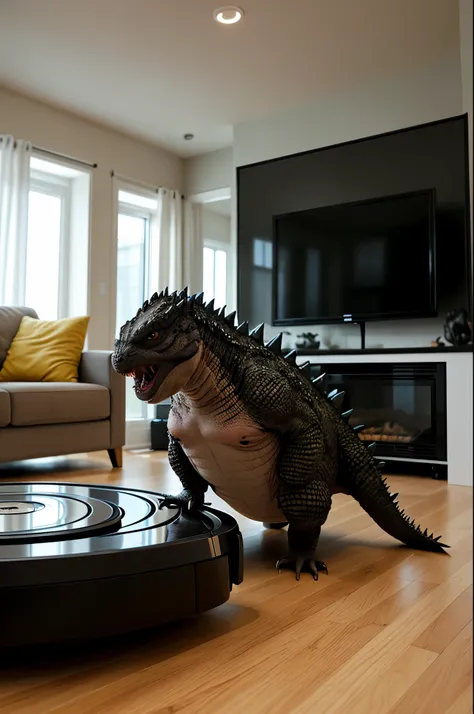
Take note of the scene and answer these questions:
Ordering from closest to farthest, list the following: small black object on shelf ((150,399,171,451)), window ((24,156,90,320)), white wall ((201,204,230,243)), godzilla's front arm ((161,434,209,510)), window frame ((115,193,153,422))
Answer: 1. godzilla's front arm ((161,434,209,510))
2. small black object on shelf ((150,399,171,451))
3. window ((24,156,90,320))
4. window frame ((115,193,153,422))
5. white wall ((201,204,230,243))

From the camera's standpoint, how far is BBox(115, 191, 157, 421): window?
5895 millimetres

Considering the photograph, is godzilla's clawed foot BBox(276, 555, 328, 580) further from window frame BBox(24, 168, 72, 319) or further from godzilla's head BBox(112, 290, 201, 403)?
window frame BBox(24, 168, 72, 319)

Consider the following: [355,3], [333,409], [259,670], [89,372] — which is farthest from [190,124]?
[259,670]

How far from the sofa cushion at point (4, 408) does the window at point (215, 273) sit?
4.01 m

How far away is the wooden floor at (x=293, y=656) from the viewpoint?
90 centimetres

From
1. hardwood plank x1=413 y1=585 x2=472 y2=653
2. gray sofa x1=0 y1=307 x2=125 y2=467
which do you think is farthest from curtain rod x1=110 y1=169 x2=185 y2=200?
hardwood plank x1=413 y1=585 x2=472 y2=653

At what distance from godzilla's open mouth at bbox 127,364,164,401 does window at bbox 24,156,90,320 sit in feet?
13.3

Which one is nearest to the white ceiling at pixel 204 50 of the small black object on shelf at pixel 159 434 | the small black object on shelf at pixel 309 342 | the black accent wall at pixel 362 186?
the black accent wall at pixel 362 186

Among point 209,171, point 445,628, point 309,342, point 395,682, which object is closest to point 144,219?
point 209,171

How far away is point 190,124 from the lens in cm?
543

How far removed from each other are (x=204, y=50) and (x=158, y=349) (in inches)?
135

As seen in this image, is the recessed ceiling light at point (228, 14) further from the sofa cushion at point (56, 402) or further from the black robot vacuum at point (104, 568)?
the black robot vacuum at point (104, 568)

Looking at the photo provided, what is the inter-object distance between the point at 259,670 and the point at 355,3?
3733mm

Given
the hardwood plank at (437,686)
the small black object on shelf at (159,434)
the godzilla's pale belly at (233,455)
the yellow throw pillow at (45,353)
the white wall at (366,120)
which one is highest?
the white wall at (366,120)
